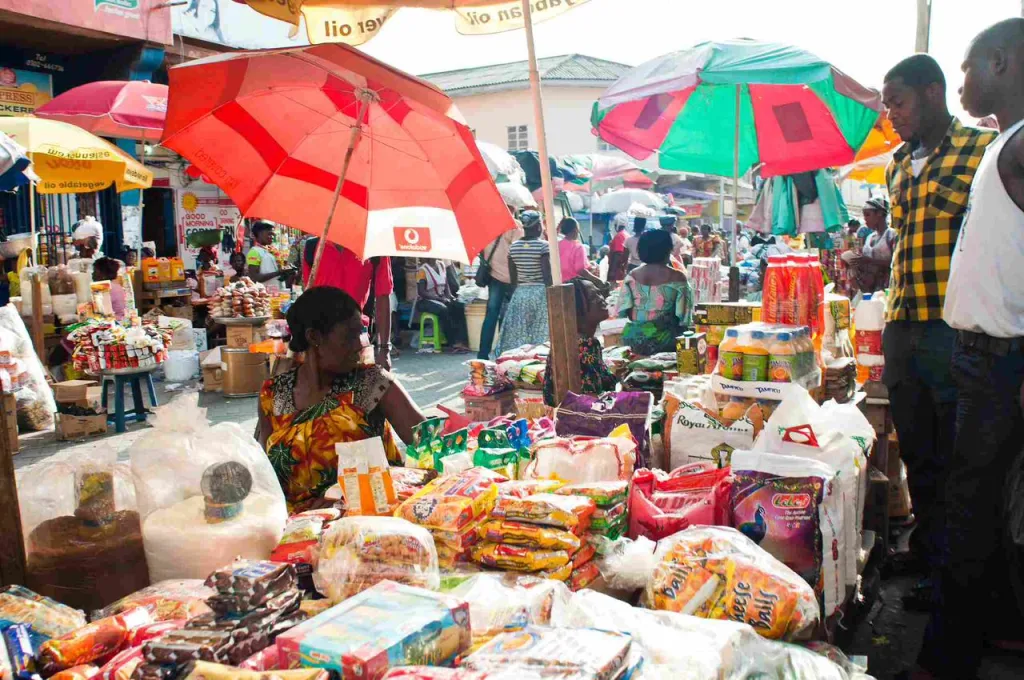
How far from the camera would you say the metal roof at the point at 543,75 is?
3338cm

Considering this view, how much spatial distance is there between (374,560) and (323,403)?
4.68 ft

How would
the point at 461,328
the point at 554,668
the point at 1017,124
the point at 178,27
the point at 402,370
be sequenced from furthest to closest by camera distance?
1. the point at 178,27
2. the point at 461,328
3. the point at 402,370
4. the point at 1017,124
5. the point at 554,668

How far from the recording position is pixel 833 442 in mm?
2670

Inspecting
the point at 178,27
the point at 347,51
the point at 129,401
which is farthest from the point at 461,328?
the point at 347,51


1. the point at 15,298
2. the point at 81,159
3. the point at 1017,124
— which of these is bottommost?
the point at 15,298

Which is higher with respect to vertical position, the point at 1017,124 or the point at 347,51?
the point at 347,51

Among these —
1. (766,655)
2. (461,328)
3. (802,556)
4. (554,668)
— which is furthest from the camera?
(461,328)

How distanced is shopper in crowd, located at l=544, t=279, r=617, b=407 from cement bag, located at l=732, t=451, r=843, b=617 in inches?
91.5

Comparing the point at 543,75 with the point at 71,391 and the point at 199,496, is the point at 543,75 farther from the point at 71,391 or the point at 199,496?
the point at 199,496

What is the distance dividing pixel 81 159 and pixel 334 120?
→ 6.58 metres

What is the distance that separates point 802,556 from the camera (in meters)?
2.32

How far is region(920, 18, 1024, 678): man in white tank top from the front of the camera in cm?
270

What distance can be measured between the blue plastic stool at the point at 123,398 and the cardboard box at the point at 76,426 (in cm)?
17

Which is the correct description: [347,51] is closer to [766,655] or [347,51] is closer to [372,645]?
[372,645]
